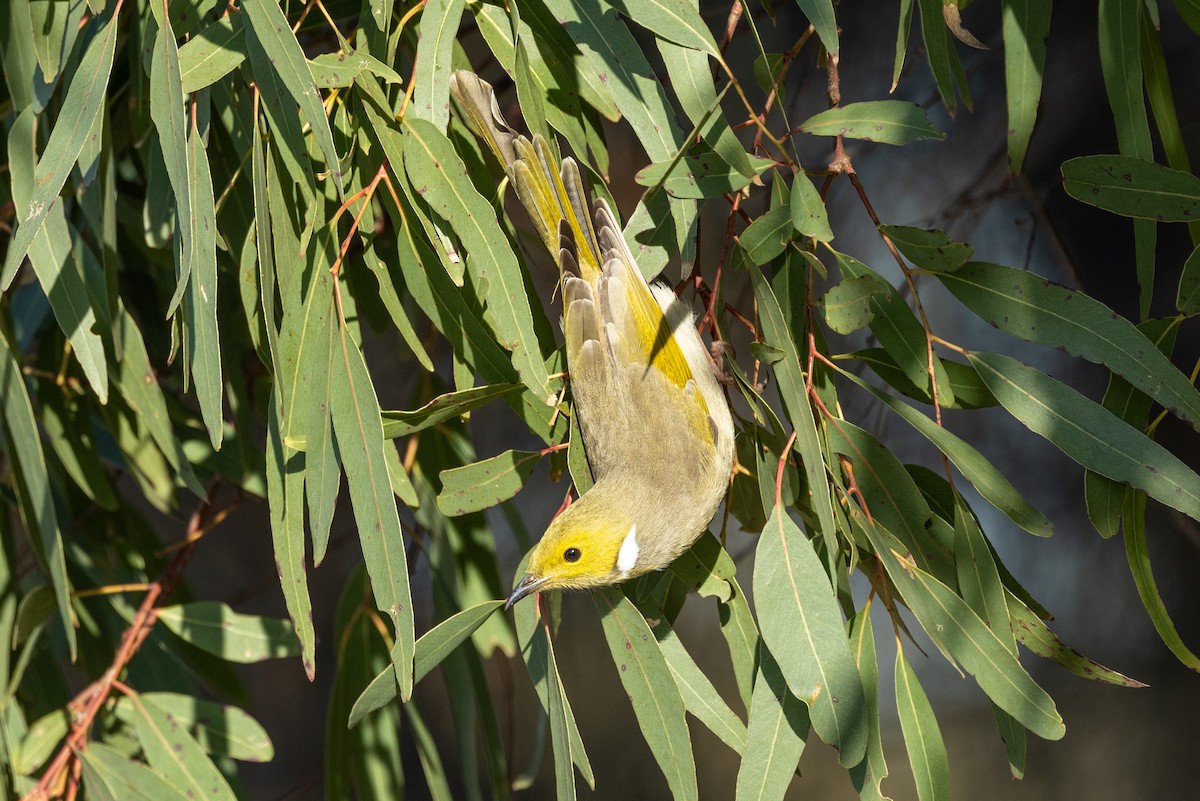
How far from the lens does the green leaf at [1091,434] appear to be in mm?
1293

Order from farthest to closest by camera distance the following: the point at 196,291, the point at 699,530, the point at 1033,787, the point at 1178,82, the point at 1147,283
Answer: the point at 1033,787, the point at 1178,82, the point at 699,530, the point at 1147,283, the point at 196,291

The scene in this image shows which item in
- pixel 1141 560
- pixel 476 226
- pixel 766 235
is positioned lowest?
pixel 1141 560

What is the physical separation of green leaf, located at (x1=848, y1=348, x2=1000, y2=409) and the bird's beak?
597 millimetres

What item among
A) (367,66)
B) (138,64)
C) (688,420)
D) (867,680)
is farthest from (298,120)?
(867,680)

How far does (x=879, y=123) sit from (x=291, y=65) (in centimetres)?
76

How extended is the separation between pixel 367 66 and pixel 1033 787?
2.53 m

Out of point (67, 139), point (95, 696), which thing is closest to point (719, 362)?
point (67, 139)

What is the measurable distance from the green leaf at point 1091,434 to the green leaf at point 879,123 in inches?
12.8

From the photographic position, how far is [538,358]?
1391 millimetres

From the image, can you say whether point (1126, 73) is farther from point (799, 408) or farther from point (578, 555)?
point (578, 555)

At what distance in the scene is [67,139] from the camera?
53.8 inches

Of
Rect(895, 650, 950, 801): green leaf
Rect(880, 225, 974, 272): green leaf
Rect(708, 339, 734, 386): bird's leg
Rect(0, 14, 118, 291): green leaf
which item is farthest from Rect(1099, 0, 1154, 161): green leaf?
Rect(0, 14, 118, 291): green leaf

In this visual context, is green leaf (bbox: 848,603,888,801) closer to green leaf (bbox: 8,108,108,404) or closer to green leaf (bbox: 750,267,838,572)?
green leaf (bbox: 750,267,838,572)

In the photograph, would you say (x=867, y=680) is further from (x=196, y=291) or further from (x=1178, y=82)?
(x=1178, y=82)
